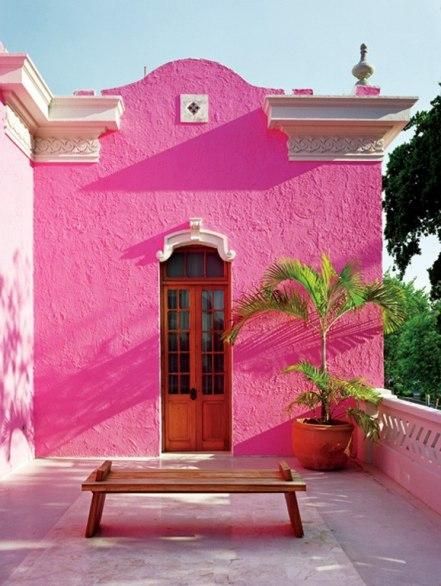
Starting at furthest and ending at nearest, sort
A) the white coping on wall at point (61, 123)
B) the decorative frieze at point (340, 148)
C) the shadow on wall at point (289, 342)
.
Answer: the decorative frieze at point (340, 148) → the shadow on wall at point (289, 342) → the white coping on wall at point (61, 123)

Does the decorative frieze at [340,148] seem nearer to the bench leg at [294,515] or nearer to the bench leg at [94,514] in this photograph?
the bench leg at [294,515]

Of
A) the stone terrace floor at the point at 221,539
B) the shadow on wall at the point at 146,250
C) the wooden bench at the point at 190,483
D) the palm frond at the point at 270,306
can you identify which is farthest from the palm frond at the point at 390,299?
the wooden bench at the point at 190,483

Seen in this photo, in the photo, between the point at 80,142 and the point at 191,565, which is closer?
the point at 191,565

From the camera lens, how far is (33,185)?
24.8ft

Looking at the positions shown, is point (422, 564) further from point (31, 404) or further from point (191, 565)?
point (31, 404)

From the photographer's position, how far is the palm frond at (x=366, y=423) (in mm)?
6719

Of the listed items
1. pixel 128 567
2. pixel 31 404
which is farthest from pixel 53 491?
pixel 128 567

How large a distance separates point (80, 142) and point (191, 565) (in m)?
5.46

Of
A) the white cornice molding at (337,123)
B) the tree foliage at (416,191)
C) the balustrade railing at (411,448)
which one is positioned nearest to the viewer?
the balustrade railing at (411,448)

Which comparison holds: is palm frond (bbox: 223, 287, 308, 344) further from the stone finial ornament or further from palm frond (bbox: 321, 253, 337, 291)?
the stone finial ornament

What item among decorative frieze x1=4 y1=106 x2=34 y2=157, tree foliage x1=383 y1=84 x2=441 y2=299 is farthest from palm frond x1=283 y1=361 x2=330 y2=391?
tree foliage x1=383 y1=84 x2=441 y2=299

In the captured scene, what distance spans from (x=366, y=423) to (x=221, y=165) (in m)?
3.65

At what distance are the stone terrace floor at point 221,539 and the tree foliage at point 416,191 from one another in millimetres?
8300

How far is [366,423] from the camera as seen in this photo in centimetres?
672
